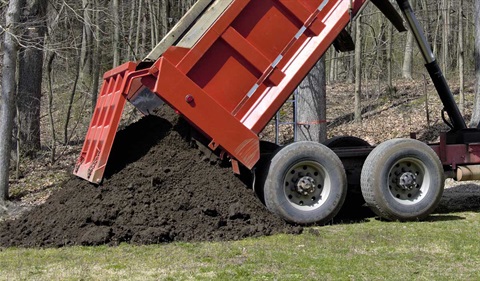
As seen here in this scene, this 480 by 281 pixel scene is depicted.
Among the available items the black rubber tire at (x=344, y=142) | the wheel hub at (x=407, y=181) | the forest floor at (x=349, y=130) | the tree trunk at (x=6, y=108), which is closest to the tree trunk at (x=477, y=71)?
the forest floor at (x=349, y=130)

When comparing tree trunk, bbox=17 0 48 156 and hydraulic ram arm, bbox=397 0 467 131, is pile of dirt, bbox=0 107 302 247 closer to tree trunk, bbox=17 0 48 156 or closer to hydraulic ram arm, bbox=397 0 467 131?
hydraulic ram arm, bbox=397 0 467 131

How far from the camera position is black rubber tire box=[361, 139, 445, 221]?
27.3ft

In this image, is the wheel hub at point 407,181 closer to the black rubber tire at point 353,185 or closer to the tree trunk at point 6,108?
the black rubber tire at point 353,185

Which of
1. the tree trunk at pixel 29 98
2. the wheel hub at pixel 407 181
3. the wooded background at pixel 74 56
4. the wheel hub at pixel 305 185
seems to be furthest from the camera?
the tree trunk at pixel 29 98

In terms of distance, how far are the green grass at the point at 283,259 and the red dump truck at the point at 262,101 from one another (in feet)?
2.20

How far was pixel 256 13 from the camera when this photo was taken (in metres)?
8.30

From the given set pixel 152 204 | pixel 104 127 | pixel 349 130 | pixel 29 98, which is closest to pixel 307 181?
pixel 152 204

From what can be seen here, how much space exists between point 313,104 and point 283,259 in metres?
7.15

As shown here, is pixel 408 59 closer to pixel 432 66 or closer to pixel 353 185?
pixel 432 66

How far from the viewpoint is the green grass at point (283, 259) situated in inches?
227

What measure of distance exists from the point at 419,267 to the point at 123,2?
25626 mm

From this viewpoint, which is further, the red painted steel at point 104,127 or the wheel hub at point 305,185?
the wheel hub at point 305,185

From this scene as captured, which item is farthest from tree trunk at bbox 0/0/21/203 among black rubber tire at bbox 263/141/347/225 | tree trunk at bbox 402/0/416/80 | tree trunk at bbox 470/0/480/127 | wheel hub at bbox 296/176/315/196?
tree trunk at bbox 402/0/416/80

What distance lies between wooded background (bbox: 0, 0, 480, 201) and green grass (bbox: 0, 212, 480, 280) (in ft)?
17.2
